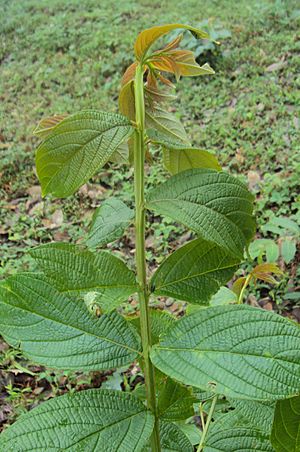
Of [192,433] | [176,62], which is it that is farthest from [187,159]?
[192,433]

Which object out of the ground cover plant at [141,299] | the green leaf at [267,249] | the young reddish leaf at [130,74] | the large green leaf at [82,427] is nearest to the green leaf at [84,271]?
the ground cover plant at [141,299]

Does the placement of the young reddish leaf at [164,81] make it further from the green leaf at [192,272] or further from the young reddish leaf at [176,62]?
the green leaf at [192,272]

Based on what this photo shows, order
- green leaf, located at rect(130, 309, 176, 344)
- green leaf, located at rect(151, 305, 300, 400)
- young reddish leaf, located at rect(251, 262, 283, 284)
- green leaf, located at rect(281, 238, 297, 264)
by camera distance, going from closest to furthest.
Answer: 1. green leaf, located at rect(151, 305, 300, 400)
2. green leaf, located at rect(130, 309, 176, 344)
3. young reddish leaf, located at rect(251, 262, 283, 284)
4. green leaf, located at rect(281, 238, 297, 264)

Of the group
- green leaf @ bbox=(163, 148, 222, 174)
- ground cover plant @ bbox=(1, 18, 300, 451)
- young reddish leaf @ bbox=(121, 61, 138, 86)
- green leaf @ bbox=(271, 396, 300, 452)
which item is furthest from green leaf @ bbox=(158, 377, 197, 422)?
young reddish leaf @ bbox=(121, 61, 138, 86)

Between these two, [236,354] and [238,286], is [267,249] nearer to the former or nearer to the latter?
[238,286]

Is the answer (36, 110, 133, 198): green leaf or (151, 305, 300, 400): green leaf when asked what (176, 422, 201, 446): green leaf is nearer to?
(151, 305, 300, 400): green leaf

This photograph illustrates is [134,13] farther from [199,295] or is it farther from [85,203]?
[199,295]
